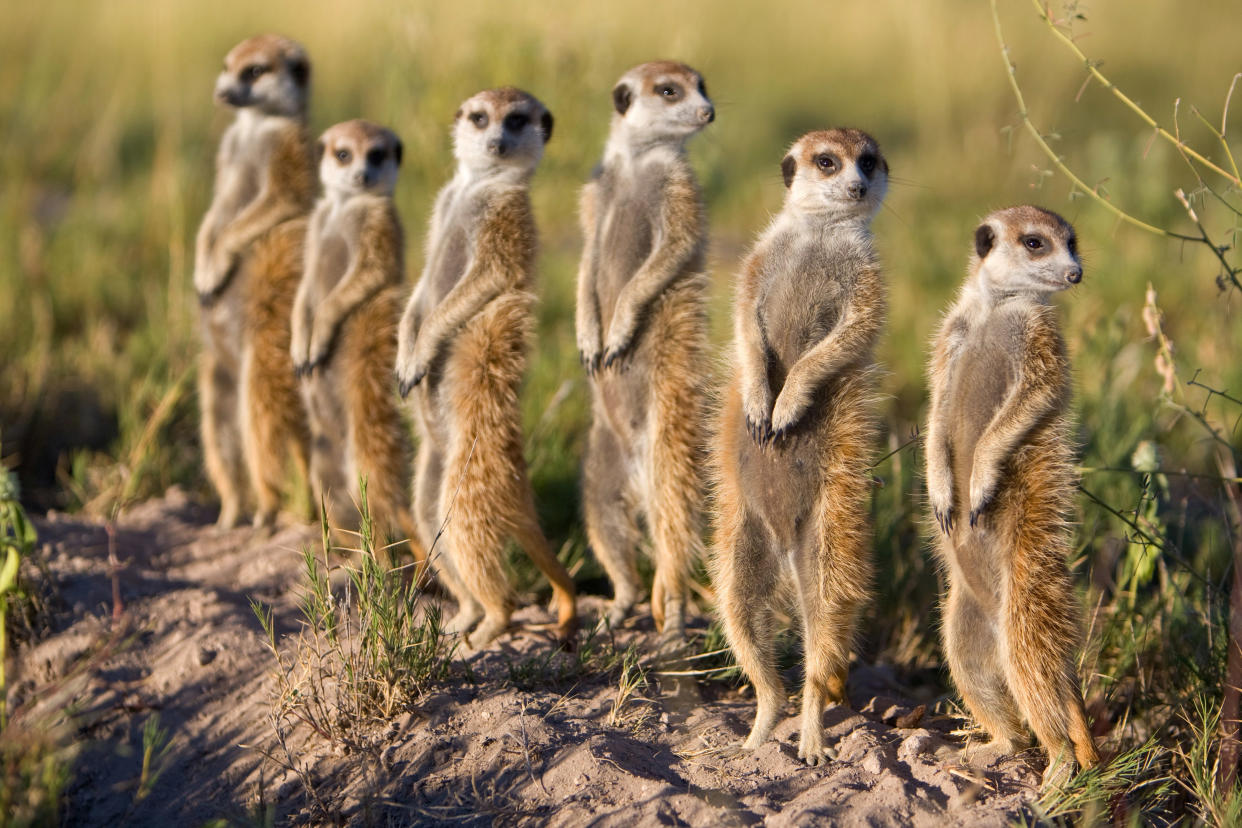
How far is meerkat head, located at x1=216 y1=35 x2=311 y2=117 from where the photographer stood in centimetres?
468

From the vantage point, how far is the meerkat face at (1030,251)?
310 centimetres

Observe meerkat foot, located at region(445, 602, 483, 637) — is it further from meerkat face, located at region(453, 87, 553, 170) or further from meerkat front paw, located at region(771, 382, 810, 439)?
meerkat face, located at region(453, 87, 553, 170)

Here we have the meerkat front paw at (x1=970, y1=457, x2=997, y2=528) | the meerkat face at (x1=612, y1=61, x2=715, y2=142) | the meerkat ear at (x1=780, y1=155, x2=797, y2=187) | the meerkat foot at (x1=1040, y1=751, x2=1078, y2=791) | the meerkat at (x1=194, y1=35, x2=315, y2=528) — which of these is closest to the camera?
the meerkat foot at (x1=1040, y1=751, x2=1078, y2=791)

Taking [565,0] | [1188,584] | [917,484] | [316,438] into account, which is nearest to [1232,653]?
[1188,584]

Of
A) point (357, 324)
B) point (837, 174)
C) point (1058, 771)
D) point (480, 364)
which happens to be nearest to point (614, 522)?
point (480, 364)

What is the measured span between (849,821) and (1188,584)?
2025 mm

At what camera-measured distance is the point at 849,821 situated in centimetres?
268

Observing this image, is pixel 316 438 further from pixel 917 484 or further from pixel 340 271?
pixel 917 484

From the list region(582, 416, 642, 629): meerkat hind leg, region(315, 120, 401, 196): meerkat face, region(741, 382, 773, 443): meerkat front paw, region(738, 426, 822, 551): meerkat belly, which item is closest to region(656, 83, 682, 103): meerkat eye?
region(315, 120, 401, 196): meerkat face

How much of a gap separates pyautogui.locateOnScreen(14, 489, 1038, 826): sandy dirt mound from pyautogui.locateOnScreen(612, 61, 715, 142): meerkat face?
166 cm

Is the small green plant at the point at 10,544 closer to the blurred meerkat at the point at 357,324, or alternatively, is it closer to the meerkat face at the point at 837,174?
the blurred meerkat at the point at 357,324

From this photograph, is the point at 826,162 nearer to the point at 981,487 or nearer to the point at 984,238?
the point at 984,238

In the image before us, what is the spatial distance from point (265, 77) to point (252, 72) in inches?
2.1

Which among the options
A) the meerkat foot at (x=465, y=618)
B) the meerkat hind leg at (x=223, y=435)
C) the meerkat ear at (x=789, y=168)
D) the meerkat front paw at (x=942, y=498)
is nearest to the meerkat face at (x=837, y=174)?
the meerkat ear at (x=789, y=168)
